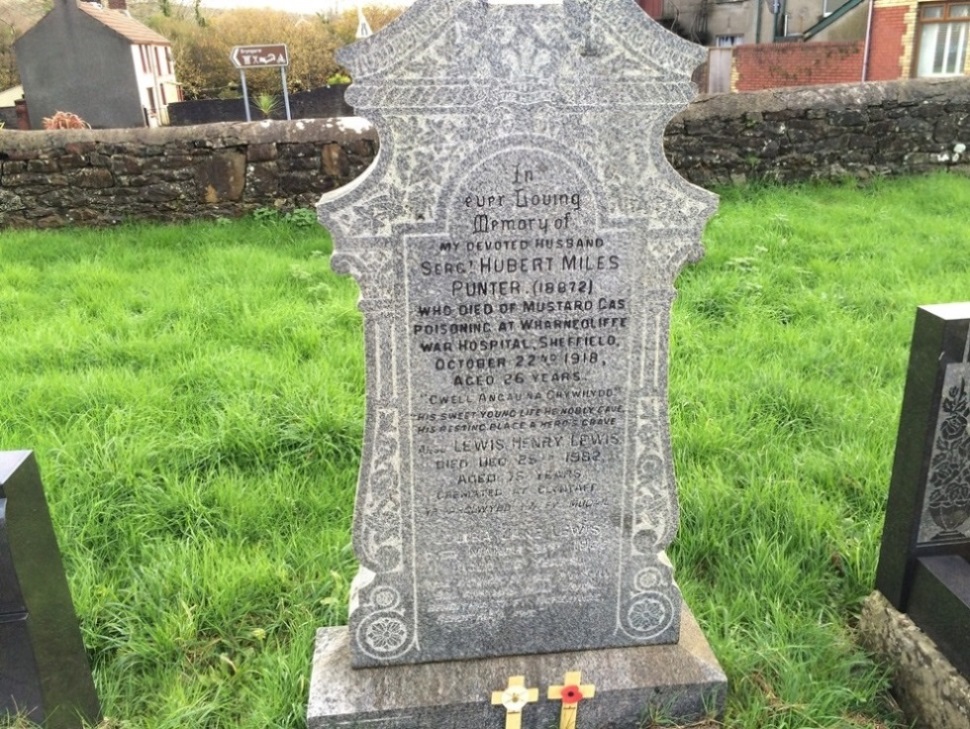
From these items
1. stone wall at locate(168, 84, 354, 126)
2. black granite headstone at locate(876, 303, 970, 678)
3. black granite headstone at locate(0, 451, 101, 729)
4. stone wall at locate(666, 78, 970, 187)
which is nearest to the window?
stone wall at locate(666, 78, 970, 187)

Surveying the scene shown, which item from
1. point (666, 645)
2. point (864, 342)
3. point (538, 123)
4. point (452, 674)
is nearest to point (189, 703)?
point (452, 674)

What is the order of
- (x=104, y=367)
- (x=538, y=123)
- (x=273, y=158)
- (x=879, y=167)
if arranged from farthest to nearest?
(x=879, y=167)
(x=273, y=158)
(x=104, y=367)
(x=538, y=123)

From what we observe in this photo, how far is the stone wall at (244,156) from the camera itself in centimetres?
741

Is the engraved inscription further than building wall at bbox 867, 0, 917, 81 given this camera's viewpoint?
No

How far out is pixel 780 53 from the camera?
1941 cm

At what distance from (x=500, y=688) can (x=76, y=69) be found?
977 inches

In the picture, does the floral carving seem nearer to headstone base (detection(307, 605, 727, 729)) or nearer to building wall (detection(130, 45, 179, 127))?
headstone base (detection(307, 605, 727, 729))

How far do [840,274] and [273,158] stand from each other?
15.9 feet

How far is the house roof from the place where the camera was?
22641 mm

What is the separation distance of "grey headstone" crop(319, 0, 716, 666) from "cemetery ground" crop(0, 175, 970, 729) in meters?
0.35

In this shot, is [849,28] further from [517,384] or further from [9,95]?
[9,95]

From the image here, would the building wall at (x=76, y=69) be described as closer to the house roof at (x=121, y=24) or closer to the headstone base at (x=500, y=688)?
the house roof at (x=121, y=24)

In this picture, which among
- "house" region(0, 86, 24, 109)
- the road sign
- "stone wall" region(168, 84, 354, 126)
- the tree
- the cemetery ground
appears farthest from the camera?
the tree

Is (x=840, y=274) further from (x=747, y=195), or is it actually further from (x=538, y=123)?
(x=538, y=123)
